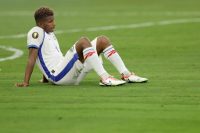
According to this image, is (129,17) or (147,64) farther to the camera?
(129,17)

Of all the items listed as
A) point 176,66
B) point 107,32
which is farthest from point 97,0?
point 176,66

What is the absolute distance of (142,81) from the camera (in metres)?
14.5

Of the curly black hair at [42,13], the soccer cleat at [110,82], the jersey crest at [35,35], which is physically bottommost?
the soccer cleat at [110,82]

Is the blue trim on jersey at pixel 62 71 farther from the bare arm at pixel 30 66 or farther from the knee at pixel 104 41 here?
the knee at pixel 104 41

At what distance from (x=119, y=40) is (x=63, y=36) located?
204 centimetres

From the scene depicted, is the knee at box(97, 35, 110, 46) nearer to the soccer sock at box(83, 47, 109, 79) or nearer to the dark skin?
the dark skin

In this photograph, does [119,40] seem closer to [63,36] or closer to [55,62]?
[63,36]

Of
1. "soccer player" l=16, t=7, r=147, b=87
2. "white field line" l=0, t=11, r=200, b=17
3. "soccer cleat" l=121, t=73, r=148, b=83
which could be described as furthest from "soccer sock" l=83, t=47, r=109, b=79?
"white field line" l=0, t=11, r=200, b=17

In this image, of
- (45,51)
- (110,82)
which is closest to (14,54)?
(45,51)

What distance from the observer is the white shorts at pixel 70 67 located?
14.1m

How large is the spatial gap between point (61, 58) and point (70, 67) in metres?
0.33

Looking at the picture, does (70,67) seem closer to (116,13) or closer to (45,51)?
(45,51)

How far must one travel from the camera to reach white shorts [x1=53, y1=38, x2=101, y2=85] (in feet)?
46.3

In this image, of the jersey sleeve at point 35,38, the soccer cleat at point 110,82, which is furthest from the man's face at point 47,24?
the soccer cleat at point 110,82
